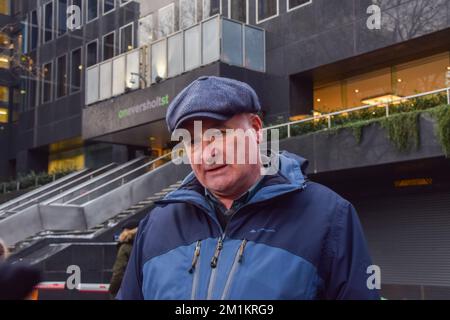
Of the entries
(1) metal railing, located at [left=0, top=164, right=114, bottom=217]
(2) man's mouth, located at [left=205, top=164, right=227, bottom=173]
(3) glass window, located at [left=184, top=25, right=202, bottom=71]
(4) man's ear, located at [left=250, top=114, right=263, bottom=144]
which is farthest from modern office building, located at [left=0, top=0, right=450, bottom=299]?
(2) man's mouth, located at [left=205, top=164, right=227, bottom=173]

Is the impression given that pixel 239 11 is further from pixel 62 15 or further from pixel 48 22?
pixel 48 22

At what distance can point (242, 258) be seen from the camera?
7.45ft

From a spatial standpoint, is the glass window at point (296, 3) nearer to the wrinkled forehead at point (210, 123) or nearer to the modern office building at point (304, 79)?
the modern office building at point (304, 79)

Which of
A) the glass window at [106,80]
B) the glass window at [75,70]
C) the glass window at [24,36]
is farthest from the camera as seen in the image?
the glass window at [24,36]

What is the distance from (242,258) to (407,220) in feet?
60.2

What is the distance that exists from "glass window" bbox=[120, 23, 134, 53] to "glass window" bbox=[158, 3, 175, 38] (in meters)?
3.30

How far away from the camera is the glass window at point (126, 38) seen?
32.0 m

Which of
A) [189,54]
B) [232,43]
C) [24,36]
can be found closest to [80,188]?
[189,54]

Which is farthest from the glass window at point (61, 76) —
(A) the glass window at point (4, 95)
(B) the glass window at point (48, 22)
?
(A) the glass window at point (4, 95)

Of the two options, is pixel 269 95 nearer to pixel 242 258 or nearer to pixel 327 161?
pixel 327 161

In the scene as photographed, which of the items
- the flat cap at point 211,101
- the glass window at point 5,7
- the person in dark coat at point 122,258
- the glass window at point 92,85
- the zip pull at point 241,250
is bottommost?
the person in dark coat at point 122,258

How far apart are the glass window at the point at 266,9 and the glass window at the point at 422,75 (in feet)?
18.4

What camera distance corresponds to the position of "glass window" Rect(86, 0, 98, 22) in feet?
116

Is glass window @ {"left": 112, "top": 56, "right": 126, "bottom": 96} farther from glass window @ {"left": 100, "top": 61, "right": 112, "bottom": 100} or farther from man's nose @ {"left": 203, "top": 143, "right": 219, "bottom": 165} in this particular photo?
man's nose @ {"left": 203, "top": 143, "right": 219, "bottom": 165}
